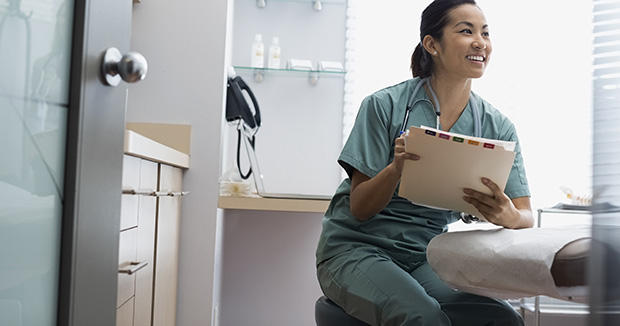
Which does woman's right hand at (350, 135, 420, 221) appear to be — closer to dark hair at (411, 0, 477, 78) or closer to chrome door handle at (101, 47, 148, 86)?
dark hair at (411, 0, 477, 78)

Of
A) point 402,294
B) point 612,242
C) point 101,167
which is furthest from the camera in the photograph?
point 402,294

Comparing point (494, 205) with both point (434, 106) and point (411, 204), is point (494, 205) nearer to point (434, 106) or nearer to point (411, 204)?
point (411, 204)

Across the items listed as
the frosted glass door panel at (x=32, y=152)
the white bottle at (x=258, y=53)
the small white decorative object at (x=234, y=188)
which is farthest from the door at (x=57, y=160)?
the white bottle at (x=258, y=53)

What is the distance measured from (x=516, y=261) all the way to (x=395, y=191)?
2.21 feet

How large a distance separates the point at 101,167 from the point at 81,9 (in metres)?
0.20

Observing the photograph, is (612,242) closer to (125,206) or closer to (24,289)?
(24,289)

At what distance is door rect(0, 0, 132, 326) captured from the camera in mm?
603

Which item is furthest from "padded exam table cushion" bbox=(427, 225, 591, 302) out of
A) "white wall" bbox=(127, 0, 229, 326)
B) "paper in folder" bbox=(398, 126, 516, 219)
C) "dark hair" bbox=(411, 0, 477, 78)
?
"white wall" bbox=(127, 0, 229, 326)

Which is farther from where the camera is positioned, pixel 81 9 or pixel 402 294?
pixel 402 294

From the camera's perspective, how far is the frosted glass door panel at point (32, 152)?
59cm

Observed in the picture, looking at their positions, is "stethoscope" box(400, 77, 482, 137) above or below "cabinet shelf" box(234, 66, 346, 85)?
below

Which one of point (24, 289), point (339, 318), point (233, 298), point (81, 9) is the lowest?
point (233, 298)

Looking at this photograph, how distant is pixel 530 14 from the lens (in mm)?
2730

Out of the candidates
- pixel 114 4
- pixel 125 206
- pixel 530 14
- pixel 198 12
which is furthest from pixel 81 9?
pixel 530 14
